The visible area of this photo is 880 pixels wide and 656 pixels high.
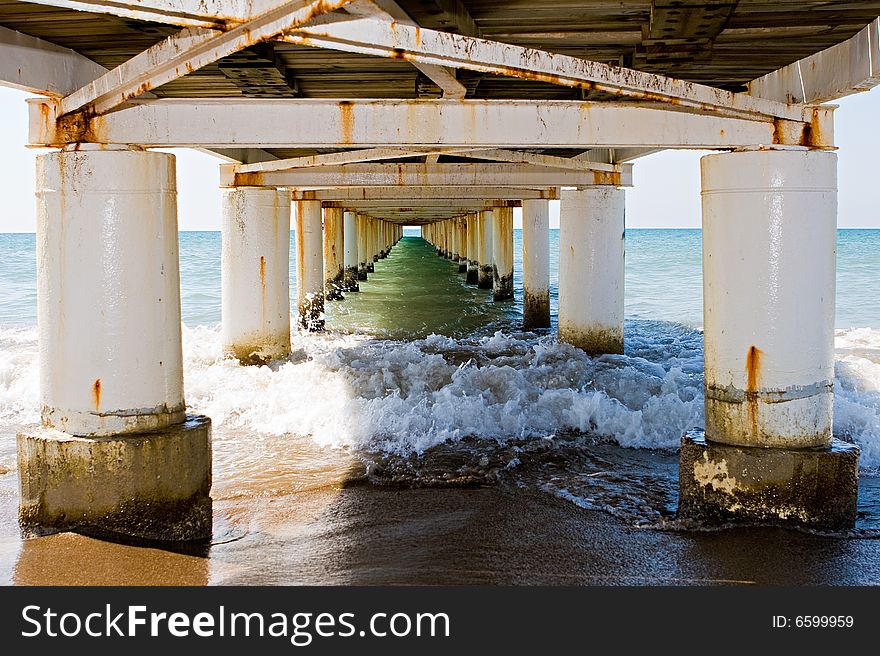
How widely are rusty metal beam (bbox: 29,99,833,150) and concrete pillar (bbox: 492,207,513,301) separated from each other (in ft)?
68.6

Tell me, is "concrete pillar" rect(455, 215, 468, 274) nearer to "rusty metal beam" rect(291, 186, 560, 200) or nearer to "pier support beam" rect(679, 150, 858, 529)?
"rusty metal beam" rect(291, 186, 560, 200)

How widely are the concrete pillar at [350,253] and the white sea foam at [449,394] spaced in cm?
1528

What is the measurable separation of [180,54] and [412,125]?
165 cm

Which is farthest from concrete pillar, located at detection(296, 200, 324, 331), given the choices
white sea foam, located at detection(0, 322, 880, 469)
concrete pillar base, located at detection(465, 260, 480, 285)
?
concrete pillar base, located at detection(465, 260, 480, 285)

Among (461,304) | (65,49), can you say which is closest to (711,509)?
(65,49)

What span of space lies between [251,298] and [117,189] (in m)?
7.61

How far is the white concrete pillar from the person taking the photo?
6035 mm

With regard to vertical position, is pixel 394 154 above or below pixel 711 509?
above

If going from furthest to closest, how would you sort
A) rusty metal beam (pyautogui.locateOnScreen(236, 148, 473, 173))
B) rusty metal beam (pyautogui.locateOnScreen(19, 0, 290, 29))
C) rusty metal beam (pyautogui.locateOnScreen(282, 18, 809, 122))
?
rusty metal beam (pyautogui.locateOnScreen(236, 148, 473, 173))
rusty metal beam (pyautogui.locateOnScreen(282, 18, 809, 122))
rusty metal beam (pyautogui.locateOnScreen(19, 0, 290, 29))

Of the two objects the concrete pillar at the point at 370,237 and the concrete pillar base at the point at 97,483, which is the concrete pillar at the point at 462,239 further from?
the concrete pillar base at the point at 97,483

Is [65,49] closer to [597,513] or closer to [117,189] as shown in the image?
[117,189]

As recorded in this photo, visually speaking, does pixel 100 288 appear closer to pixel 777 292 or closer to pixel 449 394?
pixel 777 292

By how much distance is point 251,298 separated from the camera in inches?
526

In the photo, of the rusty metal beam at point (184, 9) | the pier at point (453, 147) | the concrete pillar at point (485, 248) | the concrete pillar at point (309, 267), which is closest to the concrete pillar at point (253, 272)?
the pier at point (453, 147)
